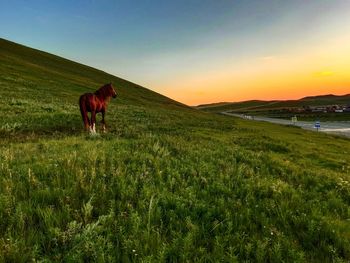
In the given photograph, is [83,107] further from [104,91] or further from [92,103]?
[104,91]

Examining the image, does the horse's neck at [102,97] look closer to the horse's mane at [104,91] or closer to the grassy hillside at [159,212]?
the horse's mane at [104,91]

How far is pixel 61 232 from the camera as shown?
4555mm

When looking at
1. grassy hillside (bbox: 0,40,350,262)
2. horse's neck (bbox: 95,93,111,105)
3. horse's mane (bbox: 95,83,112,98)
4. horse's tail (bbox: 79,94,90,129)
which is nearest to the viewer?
grassy hillside (bbox: 0,40,350,262)

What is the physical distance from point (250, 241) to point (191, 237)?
0.91 m

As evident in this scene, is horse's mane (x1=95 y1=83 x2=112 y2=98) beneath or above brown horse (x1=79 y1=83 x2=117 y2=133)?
above

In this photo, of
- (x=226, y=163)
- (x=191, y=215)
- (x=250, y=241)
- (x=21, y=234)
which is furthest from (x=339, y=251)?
(x=226, y=163)

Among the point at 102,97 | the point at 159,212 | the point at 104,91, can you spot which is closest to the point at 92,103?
the point at 102,97

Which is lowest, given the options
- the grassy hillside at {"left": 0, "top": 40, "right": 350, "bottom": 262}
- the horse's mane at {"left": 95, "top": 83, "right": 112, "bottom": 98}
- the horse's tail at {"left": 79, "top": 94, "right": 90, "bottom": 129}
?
the grassy hillside at {"left": 0, "top": 40, "right": 350, "bottom": 262}

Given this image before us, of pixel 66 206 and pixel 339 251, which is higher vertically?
pixel 66 206

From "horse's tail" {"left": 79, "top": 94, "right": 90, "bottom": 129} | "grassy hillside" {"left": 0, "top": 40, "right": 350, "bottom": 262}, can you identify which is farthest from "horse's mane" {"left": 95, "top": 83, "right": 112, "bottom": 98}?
"grassy hillside" {"left": 0, "top": 40, "right": 350, "bottom": 262}

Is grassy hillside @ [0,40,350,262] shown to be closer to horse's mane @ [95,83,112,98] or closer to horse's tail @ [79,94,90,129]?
horse's tail @ [79,94,90,129]

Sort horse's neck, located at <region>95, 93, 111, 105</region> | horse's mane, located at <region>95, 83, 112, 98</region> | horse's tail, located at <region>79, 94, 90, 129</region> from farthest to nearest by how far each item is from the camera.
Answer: horse's mane, located at <region>95, 83, 112, 98</region>
horse's neck, located at <region>95, 93, 111, 105</region>
horse's tail, located at <region>79, 94, 90, 129</region>

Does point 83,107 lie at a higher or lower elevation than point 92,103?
lower

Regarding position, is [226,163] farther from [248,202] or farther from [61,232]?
[61,232]
